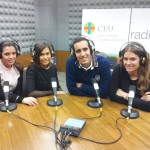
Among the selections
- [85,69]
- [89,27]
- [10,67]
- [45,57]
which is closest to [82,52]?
[85,69]

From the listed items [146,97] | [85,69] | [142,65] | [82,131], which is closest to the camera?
[82,131]

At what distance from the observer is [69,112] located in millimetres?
1563

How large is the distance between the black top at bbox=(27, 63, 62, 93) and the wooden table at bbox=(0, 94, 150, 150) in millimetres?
432

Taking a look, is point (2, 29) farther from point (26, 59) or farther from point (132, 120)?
point (132, 120)

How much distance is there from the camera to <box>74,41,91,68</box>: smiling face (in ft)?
6.19

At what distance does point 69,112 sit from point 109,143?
19.5 inches

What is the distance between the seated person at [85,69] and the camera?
6.27 feet

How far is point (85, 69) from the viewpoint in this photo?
2.01 m

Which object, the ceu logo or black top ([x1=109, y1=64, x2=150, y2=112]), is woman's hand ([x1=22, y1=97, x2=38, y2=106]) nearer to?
black top ([x1=109, y1=64, x2=150, y2=112])

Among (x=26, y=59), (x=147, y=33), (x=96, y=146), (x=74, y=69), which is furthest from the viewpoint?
(x=26, y=59)

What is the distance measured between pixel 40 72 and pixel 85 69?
536mm

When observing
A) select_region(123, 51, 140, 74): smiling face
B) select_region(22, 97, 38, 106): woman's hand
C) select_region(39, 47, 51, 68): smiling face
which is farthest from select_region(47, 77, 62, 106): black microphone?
select_region(123, 51, 140, 74): smiling face

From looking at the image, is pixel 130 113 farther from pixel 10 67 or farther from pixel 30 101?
pixel 10 67

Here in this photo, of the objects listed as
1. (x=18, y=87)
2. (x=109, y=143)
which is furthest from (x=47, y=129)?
(x=18, y=87)
